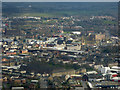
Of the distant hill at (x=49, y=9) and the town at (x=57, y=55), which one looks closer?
the town at (x=57, y=55)

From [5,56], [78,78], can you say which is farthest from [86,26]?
[78,78]

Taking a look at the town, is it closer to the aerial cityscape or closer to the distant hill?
the aerial cityscape

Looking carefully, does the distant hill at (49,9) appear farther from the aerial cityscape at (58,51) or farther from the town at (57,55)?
the town at (57,55)

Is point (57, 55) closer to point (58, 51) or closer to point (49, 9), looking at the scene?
point (58, 51)

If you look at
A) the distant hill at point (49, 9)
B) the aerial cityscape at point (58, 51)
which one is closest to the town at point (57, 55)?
the aerial cityscape at point (58, 51)

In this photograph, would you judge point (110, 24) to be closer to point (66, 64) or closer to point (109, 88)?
point (66, 64)

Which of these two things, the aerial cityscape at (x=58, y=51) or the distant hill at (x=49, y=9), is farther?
the distant hill at (x=49, y=9)

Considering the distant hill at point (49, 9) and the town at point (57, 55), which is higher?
the distant hill at point (49, 9)

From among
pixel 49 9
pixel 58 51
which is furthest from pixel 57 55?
pixel 49 9
